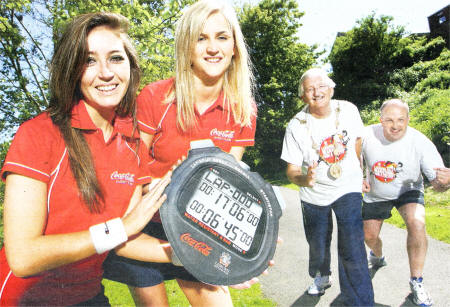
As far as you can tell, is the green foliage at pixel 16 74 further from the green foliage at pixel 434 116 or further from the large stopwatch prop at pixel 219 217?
the green foliage at pixel 434 116

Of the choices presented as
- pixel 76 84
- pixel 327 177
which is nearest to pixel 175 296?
pixel 327 177

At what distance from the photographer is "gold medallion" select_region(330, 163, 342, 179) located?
46.3 inches

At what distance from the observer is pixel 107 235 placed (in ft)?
2.63

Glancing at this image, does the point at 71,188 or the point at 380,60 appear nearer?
the point at 71,188

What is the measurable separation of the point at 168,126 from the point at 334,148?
25.0 inches

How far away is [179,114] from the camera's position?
0.95 metres

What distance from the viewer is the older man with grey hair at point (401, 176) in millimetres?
1178

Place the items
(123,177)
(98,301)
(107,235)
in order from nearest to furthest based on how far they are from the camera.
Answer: (107,235), (123,177), (98,301)

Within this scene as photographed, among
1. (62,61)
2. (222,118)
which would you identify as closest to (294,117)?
(222,118)

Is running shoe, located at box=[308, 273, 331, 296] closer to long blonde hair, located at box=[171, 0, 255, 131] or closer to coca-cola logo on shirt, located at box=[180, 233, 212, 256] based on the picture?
coca-cola logo on shirt, located at box=[180, 233, 212, 256]

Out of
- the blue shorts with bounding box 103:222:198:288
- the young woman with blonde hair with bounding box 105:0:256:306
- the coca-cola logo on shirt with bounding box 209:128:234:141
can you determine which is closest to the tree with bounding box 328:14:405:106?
the young woman with blonde hair with bounding box 105:0:256:306

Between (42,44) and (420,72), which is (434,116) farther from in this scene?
(42,44)

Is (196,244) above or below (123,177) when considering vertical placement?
below

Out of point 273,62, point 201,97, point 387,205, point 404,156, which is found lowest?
point 387,205
